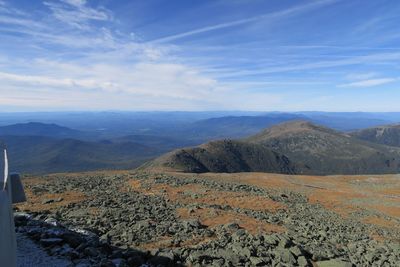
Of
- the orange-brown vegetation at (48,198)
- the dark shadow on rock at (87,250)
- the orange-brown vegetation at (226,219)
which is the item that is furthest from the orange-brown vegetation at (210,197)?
the dark shadow on rock at (87,250)

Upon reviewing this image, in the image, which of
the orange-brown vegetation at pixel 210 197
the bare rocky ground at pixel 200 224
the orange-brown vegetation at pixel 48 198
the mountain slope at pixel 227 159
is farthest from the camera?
the mountain slope at pixel 227 159

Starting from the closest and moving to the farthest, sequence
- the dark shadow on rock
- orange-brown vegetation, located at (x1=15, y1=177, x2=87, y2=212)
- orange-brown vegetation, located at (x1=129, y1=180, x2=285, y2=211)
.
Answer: the dark shadow on rock
orange-brown vegetation, located at (x1=15, y1=177, x2=87, y2=212)
orange-brown vegetation, located at (x1=129, y1=180, x2=285, y2=211)

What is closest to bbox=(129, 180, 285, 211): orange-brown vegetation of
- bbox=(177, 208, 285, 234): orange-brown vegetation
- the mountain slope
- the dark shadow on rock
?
bbox=(177, 208, 285, 234): orange-brown vegetation

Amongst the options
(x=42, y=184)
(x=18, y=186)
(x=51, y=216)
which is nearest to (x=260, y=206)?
(x=51, y=216)

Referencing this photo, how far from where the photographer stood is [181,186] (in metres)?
32.6

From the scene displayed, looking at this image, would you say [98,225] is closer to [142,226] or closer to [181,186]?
A: [142,226]

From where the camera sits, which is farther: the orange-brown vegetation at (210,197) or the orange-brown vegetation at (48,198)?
the orange-brown vegetation at (210,197)

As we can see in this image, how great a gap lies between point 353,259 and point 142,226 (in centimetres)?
1063

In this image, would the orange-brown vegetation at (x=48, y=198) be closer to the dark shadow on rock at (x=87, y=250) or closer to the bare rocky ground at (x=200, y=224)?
the bare rocky ground at (x=200, y=224)

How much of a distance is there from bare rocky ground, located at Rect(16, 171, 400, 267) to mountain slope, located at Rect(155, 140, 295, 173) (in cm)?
9226

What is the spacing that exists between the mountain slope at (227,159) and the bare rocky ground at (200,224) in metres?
92.3

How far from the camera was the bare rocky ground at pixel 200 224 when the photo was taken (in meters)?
15.7

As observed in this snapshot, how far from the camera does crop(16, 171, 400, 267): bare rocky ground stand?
617 inches

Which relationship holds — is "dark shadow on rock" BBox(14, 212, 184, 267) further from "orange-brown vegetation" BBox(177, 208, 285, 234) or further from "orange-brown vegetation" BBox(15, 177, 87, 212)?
"orange-brown vegetation" BBox(177, 208, 285, 234)
